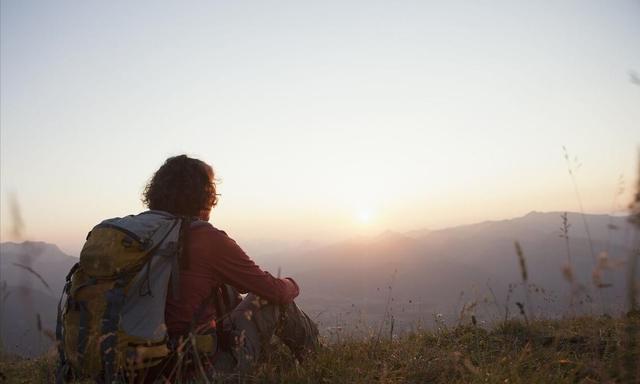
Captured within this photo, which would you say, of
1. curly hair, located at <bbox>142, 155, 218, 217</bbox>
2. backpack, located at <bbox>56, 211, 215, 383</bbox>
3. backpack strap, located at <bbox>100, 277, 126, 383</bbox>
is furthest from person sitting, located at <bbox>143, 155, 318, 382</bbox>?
backpack strap, located at <bbox>100, 277, 126, 383</bbox>

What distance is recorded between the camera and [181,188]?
4.43m

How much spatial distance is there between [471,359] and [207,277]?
2687mm

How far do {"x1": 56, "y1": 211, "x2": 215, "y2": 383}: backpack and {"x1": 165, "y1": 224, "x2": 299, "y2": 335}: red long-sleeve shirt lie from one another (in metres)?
0.24

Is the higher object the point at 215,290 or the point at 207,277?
the point at 207,277

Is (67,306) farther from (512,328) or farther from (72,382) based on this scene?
(512,328)

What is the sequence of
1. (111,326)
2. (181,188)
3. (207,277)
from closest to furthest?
(111,326), (207,277), (181,188)

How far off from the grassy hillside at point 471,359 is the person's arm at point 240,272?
0.66 m

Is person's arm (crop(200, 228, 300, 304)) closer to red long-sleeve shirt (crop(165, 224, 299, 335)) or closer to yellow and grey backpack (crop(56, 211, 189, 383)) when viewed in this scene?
red long-sleeve shirt (crop(165, 224, 299, 335))

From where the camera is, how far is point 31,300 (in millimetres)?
2395

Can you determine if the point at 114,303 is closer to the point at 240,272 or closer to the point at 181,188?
the point at 240,272

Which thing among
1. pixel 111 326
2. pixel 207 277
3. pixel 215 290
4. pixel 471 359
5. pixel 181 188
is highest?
pixel 181 188

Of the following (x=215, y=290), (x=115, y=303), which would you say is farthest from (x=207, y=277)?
(x=115, y=303)

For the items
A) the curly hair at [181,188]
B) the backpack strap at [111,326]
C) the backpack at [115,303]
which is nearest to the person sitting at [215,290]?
the curly hair at [181,188]

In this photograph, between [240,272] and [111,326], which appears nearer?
[111,326]
